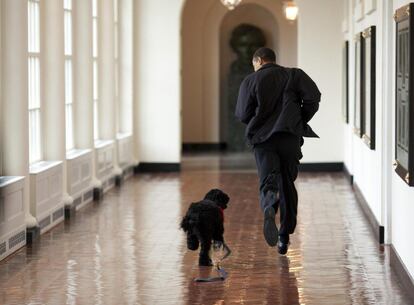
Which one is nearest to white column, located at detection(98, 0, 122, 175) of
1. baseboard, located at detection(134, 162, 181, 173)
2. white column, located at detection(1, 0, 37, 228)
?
baseboard, located at detection(134, 162, 181, 173)

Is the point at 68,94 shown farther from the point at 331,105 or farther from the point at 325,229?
the point at 331,105

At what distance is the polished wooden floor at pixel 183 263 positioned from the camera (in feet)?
25.8

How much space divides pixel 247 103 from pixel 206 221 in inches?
54.7

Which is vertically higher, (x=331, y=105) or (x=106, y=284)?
(x=331, y=105)

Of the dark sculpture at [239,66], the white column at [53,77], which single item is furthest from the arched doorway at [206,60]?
the white column at [53,77]

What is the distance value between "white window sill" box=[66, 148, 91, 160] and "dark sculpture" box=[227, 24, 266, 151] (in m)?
10.9

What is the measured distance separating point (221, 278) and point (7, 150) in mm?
3028

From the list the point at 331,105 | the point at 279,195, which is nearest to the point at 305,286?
the point at 279,195

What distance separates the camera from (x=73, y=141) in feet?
46.6

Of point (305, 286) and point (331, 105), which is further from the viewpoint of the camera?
point (331, 105)

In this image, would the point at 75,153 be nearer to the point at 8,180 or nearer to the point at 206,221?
the point at 8,180

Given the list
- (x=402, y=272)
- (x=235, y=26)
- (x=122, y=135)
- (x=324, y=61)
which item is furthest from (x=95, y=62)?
(x=235, y=26)

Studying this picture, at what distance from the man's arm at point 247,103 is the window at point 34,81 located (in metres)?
Answer: 3.30

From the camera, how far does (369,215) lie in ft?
39.0
